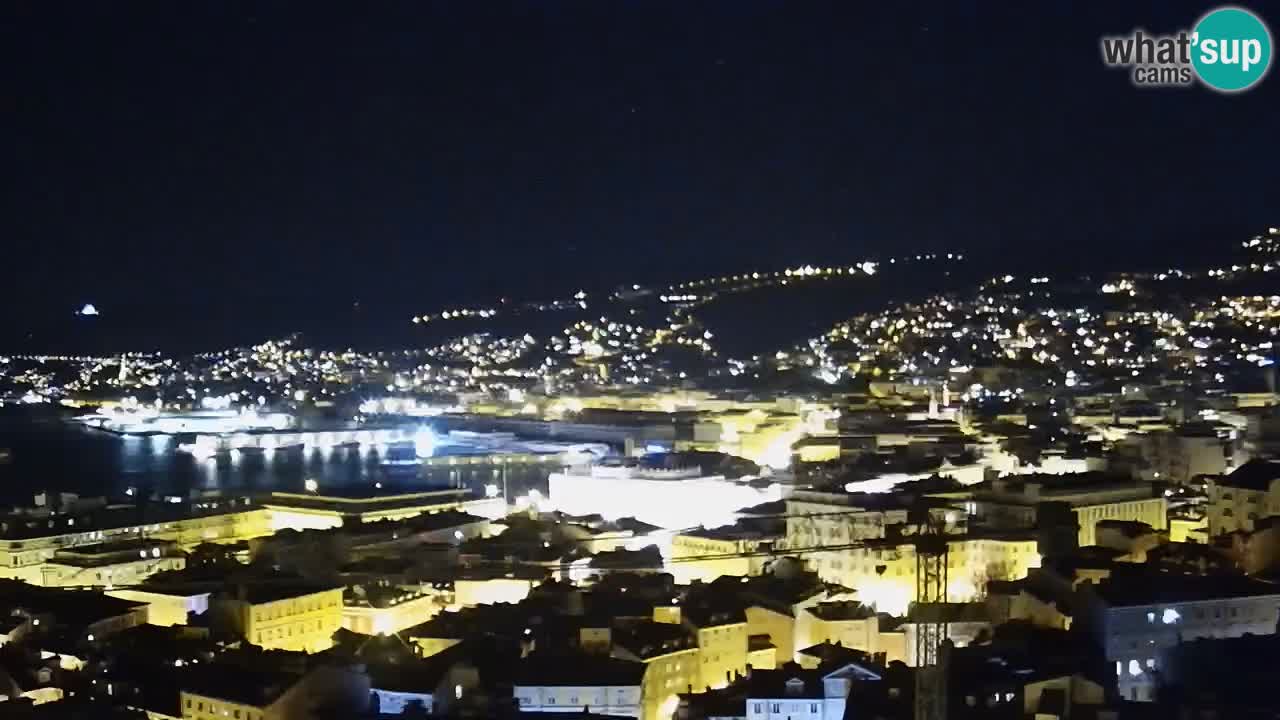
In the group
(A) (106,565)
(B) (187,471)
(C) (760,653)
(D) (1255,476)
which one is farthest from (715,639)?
(B) (187,471)

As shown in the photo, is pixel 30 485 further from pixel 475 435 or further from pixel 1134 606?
pixel 1134 606

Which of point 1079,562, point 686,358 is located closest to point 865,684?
point 1079,562

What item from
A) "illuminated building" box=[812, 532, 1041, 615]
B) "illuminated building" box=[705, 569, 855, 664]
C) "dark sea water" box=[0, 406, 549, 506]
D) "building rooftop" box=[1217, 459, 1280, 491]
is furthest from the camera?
"dark sea water" box=[0, 406, 549, 506]

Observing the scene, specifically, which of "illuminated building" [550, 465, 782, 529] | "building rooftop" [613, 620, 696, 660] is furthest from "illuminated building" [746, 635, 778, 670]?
"illuminated building" [550, 465, 782, 529]

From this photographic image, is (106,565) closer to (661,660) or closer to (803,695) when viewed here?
(661,660)

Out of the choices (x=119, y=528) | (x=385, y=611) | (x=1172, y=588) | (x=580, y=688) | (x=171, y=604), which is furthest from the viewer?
(x=119, y=528)

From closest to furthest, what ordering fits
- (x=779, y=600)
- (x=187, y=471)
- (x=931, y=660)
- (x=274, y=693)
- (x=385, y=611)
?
(x=931, y=660) → (x=274, y=693) → (x=779, y=600) → (x=385, y=611) → (x=187, y=471)

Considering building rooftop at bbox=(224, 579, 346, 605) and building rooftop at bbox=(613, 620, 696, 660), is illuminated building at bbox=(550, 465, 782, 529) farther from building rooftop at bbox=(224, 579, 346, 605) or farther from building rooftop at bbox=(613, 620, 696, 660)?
building rooftop at bbox=(613, 620, 696, 660)
